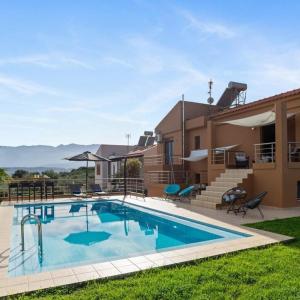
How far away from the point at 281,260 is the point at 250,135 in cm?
1524

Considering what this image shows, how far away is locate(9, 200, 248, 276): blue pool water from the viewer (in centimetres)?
843

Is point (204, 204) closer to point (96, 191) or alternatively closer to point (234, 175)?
point (234, 175)

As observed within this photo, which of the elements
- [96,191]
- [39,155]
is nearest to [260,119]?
[96,191]

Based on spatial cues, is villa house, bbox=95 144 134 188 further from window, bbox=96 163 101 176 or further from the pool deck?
the pool deck

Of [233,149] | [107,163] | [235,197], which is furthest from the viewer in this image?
[107,163]

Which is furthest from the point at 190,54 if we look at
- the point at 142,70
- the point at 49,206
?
the point at 49,206

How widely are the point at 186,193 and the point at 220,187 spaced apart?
2.74m

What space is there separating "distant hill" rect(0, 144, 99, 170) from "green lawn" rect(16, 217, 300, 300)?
165ft

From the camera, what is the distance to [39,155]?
62.3 meters

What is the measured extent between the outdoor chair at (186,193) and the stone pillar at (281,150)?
5.70m

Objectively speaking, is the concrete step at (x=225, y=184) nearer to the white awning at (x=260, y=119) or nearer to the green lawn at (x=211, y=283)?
the white awning at (x=260, y=119)

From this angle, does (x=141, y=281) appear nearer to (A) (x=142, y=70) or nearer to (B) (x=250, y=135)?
(A) (x=142, y=70)

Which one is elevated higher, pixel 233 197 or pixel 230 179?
pixel 230 179

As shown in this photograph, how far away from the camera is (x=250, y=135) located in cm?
2112
